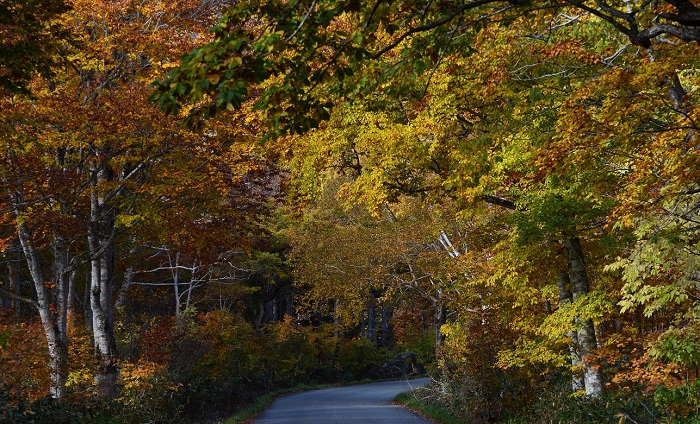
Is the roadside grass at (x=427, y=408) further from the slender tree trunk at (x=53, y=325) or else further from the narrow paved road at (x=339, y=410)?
the slender tree trunk at (x=53, y=325)

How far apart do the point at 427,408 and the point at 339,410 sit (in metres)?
2.93

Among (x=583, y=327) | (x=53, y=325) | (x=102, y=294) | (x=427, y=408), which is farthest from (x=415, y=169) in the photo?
(x=427, y=408)

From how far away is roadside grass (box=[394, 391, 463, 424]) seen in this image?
18.6m

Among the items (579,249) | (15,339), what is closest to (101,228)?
(15,339)

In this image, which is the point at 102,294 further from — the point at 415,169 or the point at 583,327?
the point at 583,327

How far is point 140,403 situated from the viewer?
14.7m

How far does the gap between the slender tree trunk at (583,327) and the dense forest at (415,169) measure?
5 centimetres

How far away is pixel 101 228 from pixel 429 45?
1308 centimetres

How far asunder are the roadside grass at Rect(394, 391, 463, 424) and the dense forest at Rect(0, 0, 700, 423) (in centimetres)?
55

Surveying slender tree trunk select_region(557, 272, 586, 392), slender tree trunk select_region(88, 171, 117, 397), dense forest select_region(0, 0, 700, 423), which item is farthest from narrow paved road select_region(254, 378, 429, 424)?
slender tree trunk select_region(88, 171, 117, 397)

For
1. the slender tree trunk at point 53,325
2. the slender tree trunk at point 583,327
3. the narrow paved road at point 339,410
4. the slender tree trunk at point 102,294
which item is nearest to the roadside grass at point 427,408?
the narrow paved road at point 339,410

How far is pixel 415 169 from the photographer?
50.8 feet

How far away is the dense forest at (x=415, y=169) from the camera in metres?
7.23

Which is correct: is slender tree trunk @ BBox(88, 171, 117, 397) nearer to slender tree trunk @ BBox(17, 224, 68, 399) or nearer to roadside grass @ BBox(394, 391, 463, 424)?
slender tree trunk @ BBox(17, 224, 68, 399)
